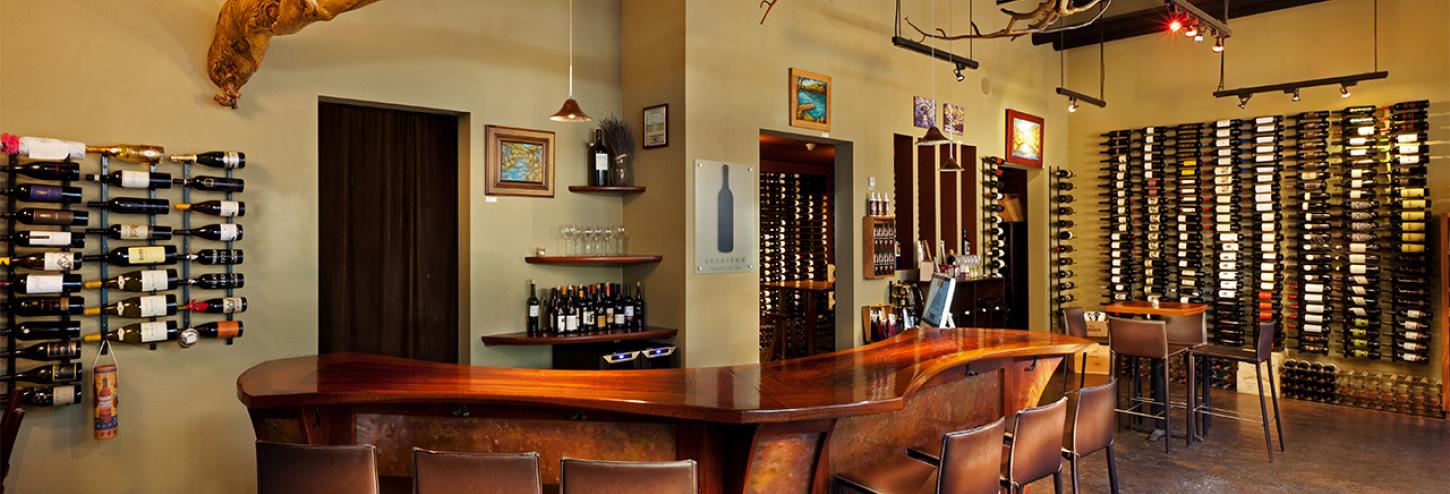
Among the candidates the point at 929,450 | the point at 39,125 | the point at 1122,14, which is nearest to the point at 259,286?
the point at 39,125

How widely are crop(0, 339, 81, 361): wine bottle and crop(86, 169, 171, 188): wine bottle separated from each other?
753 mm

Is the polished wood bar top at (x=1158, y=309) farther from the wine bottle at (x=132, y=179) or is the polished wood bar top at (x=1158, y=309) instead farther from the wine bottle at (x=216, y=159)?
the wine bottle at (x=132, y=179)

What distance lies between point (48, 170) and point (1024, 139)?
815 centimetres

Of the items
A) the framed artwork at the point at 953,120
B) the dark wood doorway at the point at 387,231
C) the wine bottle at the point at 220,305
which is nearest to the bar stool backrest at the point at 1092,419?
the dark wood doorway at the point at 387,231

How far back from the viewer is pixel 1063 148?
9.29 m

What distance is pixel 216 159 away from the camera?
397 centimetres

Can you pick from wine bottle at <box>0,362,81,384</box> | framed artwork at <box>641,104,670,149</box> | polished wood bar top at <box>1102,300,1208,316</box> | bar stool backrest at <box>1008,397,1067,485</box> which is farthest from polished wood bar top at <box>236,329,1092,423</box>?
polished wood bar top at <box>1102,300,1208,316</box>

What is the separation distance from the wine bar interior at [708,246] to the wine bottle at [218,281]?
17 mm

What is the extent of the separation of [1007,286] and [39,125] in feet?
27.6

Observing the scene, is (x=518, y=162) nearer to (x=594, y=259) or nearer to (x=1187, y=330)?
(x=594, y=259)

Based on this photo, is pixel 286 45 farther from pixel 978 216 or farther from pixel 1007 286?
pixel 1007 286

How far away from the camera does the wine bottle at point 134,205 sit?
371 cm

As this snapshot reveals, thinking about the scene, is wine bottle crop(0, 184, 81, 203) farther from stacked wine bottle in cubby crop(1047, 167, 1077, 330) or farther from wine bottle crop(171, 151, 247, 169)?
stacked wine bottle in cubby crop(1047, 167, 1077, 330)

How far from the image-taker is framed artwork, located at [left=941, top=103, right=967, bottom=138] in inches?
294
